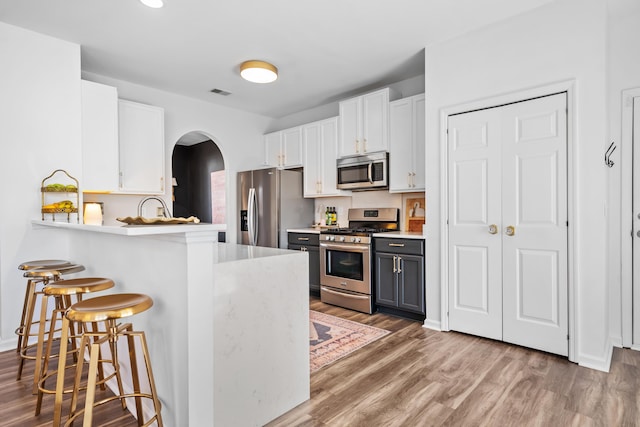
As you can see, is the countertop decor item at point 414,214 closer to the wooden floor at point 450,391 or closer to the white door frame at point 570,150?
the white door frame at point 570,150

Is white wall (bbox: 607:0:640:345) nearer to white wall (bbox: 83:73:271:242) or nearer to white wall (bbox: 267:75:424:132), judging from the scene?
white wall (bbox: 267:75:424:132)

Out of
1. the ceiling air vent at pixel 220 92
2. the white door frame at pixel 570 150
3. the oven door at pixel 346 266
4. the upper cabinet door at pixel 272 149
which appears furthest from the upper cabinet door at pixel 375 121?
the ceiling air vent at pixel 220 92

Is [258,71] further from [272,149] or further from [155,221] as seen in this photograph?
[155,221]

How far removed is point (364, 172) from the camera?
419cm

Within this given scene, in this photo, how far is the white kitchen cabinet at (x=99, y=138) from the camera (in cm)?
338

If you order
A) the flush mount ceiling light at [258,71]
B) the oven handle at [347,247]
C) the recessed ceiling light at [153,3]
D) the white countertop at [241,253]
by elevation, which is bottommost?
the oven handle at [347,247]

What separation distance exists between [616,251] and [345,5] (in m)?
2.96

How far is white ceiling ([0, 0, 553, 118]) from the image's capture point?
264 cm

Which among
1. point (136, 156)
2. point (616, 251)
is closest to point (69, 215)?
point (136, 156)

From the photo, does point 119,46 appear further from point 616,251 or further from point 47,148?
point 616,251

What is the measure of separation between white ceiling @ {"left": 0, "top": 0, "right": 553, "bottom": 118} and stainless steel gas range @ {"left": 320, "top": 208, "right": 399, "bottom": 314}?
5.72ft

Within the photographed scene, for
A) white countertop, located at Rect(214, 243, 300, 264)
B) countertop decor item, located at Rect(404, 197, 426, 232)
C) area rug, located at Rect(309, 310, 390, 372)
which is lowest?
area rug, located at Rect(309, 310, 390, 372)

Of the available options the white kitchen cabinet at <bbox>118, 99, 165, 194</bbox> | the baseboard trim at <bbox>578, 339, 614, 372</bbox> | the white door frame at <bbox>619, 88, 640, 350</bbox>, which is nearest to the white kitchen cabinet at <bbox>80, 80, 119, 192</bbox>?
the white kitchen cabinet at <bbox>118, 99, 165, 194</bbox>

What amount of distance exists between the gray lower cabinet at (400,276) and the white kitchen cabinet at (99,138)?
2875 mm
